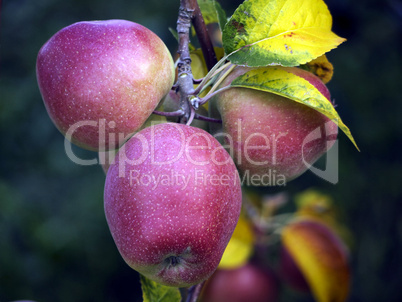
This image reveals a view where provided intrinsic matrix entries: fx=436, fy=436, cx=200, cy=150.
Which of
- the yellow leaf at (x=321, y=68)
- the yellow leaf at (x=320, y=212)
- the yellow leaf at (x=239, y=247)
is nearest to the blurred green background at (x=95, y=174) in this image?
the yellow leaf at (x=320, y=212)

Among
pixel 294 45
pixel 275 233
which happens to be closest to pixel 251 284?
pixel 275 233

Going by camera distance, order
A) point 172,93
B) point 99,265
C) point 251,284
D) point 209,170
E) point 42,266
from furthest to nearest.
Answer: point 99,265 → point 42,266 → point 251,284 → point 172,93 → point 209,170

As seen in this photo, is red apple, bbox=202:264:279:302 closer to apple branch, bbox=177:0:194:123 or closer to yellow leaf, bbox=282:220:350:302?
yellow leaf, bbox=282:220:350:302

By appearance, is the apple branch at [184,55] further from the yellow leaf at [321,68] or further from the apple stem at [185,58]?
the yellow leaf at [321,68]

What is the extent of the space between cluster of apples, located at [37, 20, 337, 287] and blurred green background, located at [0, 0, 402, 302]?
0.92 meters

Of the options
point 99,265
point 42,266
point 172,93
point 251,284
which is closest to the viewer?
point 172,93

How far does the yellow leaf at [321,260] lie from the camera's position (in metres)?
1.02

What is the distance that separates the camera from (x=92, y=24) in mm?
599

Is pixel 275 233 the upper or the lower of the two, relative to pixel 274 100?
lower

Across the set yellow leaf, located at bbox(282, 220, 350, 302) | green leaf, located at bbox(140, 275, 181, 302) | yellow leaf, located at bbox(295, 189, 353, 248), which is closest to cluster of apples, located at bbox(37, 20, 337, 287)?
green leaf, located at bbox(140, 275, 181, 302)

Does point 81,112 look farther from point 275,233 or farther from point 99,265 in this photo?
point 99,265

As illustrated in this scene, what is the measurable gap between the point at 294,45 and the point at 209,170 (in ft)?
0.69

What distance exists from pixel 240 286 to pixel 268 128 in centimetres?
71

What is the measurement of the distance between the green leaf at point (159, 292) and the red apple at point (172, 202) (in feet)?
0.35
